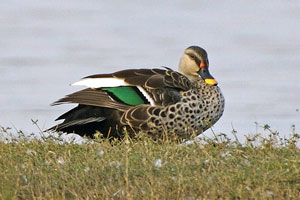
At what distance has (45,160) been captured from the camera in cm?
742

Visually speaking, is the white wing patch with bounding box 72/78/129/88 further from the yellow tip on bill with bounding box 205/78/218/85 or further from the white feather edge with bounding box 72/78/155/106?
the yellow tip on bill with bounding box 205/78/218/85

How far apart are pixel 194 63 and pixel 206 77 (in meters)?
0.28

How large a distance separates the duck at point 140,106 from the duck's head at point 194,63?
47 centimetres

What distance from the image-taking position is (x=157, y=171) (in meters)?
6.65

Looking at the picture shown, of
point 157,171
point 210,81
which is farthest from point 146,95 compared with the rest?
point 157,171

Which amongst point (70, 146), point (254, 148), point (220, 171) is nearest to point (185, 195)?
point (220, 171)

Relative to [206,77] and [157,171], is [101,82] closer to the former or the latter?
[206,77]

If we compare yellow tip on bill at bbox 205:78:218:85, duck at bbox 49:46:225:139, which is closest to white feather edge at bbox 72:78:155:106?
duck at bbox 49:46:225:139

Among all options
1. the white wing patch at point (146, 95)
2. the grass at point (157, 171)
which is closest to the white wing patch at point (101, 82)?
the white wing patch at point (146, 95)

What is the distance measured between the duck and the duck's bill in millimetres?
243

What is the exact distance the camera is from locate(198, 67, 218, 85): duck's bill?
996cm

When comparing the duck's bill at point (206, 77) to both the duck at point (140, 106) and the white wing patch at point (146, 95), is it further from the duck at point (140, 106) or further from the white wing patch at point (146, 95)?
the white wing patch at point (146, 95)

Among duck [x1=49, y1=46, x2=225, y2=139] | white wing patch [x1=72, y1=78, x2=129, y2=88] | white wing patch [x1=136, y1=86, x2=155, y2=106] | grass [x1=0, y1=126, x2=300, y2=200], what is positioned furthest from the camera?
white wing patch [x1=72, y1=78, x2=129, y2=88]

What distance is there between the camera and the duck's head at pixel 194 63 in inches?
401
